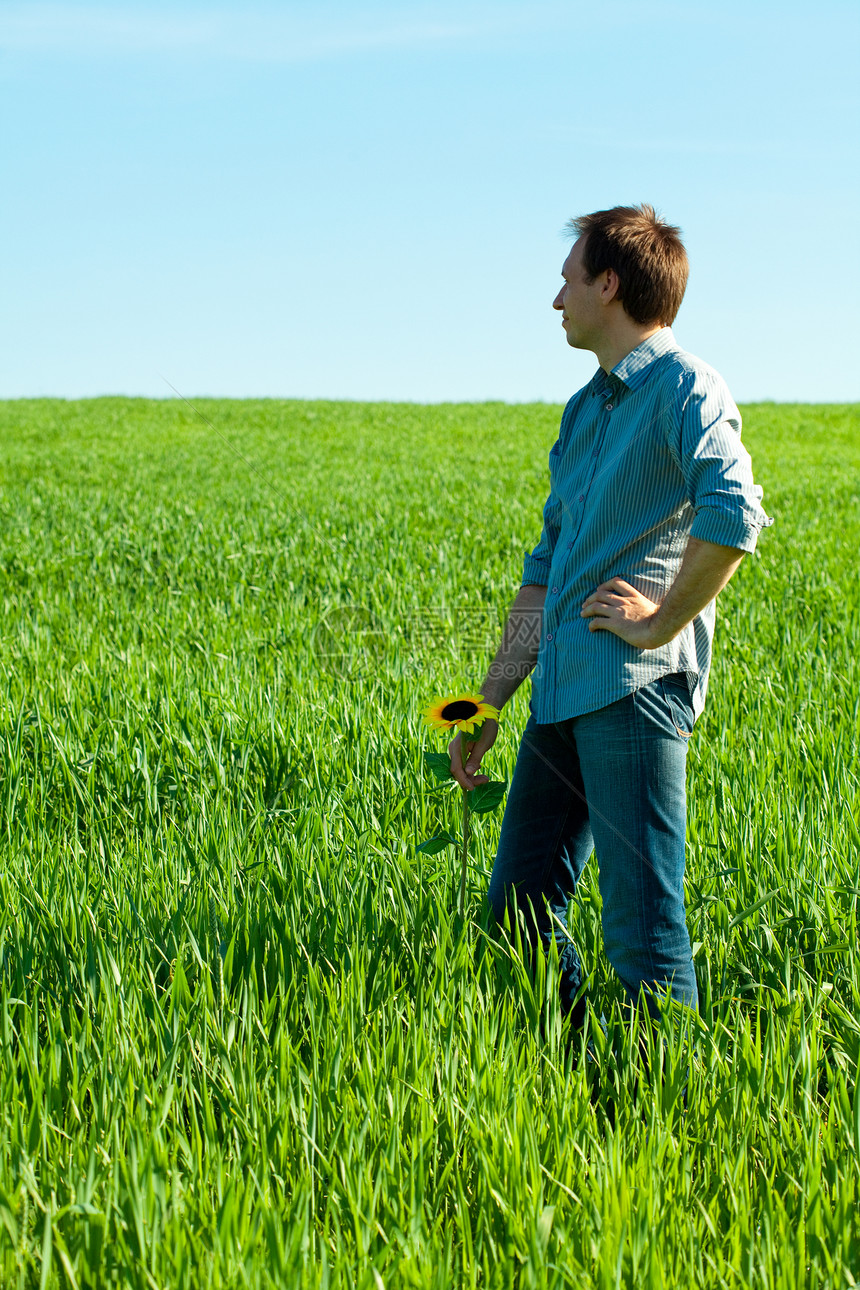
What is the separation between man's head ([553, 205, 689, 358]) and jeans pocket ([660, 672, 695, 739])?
2.52 ft

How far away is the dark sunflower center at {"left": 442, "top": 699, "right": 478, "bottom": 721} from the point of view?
225cm

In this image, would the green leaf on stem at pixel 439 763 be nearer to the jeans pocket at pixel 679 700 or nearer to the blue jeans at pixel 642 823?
the blue jeans at pixel 642 823

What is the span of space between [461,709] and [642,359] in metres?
0.88

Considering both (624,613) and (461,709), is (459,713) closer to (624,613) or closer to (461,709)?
(461,709)

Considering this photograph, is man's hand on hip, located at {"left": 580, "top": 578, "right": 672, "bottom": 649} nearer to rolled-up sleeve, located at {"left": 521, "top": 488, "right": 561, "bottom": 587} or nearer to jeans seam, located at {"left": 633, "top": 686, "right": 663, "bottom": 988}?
jeans seam, located at {"left": 633, "top": 686, "right": 663, "bottom": 988}

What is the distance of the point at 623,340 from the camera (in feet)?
6.82

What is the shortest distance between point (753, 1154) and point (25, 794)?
108 inches

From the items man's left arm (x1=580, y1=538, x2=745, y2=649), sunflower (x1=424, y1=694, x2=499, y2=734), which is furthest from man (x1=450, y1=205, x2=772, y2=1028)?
sunflower (x1=424, y1=694, x2=499, y2=734)

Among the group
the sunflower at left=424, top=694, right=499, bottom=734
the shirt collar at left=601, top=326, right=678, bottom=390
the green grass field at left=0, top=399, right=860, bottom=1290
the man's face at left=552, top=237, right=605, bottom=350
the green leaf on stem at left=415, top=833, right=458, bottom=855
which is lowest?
the green grass field at left=0, top=399, right=860, bottom=1290

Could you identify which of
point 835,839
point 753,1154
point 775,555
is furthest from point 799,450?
point 753,1154

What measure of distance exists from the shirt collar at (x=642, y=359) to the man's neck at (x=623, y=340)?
1cm

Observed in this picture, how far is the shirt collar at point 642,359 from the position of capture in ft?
6.73

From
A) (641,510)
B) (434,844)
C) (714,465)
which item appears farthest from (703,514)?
(434,844)

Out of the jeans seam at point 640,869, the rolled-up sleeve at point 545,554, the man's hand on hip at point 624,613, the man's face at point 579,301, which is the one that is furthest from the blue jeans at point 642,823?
the man's face at point 579,301
